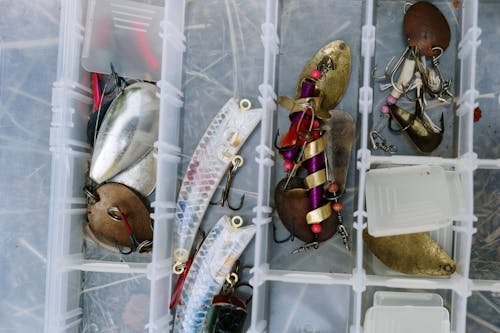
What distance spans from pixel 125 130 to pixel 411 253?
820 millimetres

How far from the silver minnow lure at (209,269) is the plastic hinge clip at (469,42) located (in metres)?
0.70

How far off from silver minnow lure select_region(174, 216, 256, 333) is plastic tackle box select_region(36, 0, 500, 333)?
5 cm

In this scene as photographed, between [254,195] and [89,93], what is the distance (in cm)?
54

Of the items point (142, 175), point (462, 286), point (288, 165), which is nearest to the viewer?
point (462, 286)

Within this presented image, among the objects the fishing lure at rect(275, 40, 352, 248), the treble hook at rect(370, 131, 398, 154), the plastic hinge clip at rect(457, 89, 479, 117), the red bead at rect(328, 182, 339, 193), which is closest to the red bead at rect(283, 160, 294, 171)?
the fishing lure at rect(275, 40, 352, 248)

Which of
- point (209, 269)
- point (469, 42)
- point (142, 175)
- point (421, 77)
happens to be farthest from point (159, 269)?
point (469, 42)

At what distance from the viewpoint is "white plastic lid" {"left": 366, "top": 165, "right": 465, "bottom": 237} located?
1.24m

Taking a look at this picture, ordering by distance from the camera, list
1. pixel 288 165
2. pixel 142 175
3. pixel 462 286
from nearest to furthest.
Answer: pixel 462 286 → pixel 288 165 → pixel 142 175

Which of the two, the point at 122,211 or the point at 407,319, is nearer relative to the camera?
the point at 407,319

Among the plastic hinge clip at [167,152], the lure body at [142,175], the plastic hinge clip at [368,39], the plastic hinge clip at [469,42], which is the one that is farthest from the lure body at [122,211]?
the plastic hinge clip at [469,42]

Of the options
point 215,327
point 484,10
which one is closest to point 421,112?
point 484,10

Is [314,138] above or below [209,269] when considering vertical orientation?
above

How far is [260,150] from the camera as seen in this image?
49.6 inches

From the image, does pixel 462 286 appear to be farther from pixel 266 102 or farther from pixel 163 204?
pixel 163 204
